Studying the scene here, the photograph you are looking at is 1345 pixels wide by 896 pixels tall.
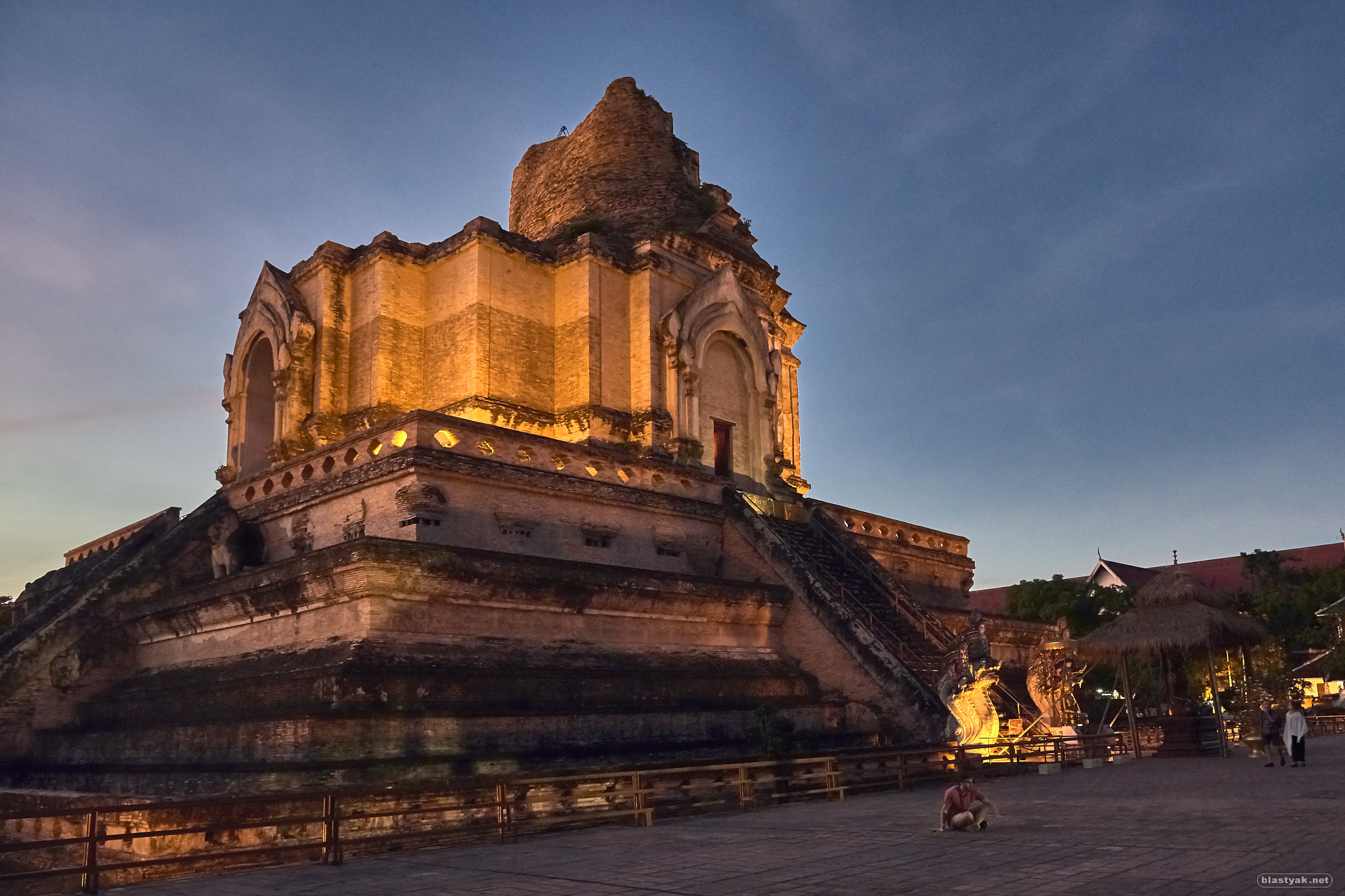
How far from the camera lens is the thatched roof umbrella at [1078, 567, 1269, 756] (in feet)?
70.5

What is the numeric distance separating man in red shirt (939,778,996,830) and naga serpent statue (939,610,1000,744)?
6.54 m

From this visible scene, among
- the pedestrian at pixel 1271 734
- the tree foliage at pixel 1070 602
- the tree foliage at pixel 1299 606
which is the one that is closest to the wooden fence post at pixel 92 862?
the pedestrian at pixel 1271 734

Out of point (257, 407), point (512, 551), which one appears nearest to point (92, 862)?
point (512, 551)

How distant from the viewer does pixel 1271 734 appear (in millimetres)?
19312

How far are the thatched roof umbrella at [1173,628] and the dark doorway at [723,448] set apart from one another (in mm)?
8605

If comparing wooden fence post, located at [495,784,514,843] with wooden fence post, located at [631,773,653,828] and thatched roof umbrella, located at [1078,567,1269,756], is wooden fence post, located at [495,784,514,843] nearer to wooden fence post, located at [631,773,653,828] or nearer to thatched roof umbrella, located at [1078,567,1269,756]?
wooden fence post, located at [631,773,653,828]

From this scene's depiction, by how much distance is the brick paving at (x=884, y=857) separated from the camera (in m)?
7.89

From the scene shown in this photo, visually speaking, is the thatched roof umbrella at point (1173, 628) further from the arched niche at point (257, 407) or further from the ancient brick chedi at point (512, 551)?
the arched niche at point (257, 407)

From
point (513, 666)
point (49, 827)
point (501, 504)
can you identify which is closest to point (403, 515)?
point (501, 504)

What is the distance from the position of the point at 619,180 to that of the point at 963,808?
Answer: 21.3 m

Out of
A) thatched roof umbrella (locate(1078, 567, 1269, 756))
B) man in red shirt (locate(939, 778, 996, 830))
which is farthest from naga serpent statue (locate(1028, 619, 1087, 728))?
man in red shirt (locate(939, 778, 996, 830))

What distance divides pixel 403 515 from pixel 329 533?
2.43m

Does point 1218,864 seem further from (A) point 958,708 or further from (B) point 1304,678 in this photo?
(B) point 1304,678

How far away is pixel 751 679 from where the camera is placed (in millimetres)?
17594
